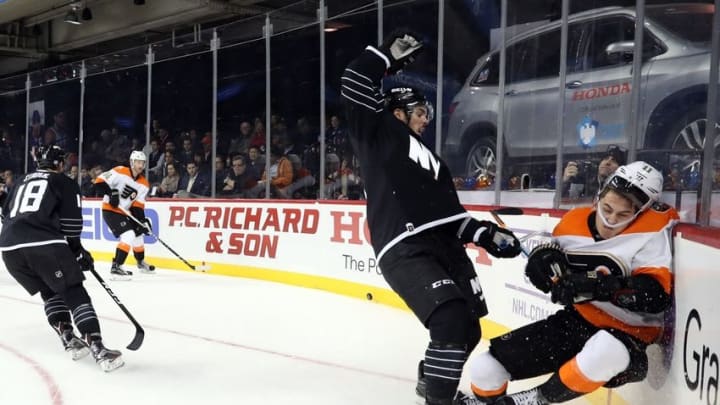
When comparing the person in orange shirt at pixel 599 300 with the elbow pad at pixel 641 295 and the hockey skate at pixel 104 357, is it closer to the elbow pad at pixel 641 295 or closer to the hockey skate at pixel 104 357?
the elbow pad at pixel 641 295

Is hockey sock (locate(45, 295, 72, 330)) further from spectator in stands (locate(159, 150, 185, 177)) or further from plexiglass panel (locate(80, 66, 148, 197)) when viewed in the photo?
plexiglass panel (locate(80, 66, 148, 197))

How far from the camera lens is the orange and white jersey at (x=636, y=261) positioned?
7.09 ft

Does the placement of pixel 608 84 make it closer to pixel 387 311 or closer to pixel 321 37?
pixel 387 311

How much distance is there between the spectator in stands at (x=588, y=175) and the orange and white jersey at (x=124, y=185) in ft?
15.2

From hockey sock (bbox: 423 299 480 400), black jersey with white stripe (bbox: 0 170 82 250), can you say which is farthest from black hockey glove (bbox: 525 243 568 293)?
black jersey with white stripe (bbox: 0 170 82 250)

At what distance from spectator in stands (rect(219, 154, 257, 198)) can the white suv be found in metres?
2.65

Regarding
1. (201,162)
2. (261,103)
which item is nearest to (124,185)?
(201,162)

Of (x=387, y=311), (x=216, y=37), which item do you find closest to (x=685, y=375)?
(x=387, y=311)

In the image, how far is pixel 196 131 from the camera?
8.58m

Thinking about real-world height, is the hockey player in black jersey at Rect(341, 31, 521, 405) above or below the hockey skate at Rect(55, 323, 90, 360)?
above

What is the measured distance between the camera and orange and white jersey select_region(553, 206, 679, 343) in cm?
216

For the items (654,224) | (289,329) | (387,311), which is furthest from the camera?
(387,311)

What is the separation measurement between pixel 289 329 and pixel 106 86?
627cm

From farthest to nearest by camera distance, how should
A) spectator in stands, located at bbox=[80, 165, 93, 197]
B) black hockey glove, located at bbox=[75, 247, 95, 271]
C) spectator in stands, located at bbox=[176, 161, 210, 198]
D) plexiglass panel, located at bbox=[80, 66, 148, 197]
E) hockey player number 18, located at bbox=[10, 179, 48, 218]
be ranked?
spectator in stands, located at bbox=[80, 165, 93, 197]
plexiglass panel, located at bbox=[80, 66, 148, 197]
spectator in stands, located at bbox=[176, 161, 210, 198]
black hockey glove, located at bbox=[75, 247, 95, 271]
hockey player number 18, located at bbox=[10, 179, 48, 218]
